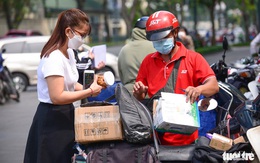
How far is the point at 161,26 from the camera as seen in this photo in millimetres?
4699

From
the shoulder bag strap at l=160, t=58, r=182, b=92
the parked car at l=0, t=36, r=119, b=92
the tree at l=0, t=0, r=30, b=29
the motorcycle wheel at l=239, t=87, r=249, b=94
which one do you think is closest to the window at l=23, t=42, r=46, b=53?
the parked car at l=0, t=36, r=119, b=92

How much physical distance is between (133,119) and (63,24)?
855 mm

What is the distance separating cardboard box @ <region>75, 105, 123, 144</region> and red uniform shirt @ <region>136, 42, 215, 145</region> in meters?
0.41

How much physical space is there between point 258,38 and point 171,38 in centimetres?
837

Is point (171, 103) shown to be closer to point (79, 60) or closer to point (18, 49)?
point (79, 60)

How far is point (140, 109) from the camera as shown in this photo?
4.48 m

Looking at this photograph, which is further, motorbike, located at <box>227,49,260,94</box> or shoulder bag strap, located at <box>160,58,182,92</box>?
motorbike, located at <box>227,49,260,94</box>

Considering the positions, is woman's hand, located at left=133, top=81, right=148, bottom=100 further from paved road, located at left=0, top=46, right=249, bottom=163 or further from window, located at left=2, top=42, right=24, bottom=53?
window, located at left=2, top=42, right=24, bottom=53

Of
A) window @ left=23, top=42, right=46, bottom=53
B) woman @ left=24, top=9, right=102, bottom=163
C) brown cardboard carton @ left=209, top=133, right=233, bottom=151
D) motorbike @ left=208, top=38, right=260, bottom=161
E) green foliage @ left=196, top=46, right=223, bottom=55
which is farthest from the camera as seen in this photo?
green foliage @ left=196, top=46, right=223, bottom=55

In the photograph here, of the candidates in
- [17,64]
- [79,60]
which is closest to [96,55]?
[79,60]

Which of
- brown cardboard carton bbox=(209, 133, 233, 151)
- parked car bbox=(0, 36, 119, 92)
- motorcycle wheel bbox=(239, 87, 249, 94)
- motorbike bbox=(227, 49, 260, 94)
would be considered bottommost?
parked car bbox=(0, 36, 119, 92)

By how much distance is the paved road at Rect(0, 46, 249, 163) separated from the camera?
8.77 m

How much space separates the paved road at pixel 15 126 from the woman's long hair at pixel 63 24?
366 centimetres

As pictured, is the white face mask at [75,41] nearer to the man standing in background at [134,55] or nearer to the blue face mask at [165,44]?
the blue face mask at [165,44]
